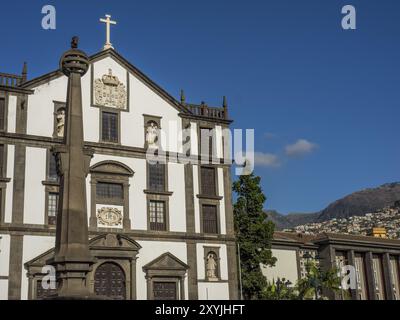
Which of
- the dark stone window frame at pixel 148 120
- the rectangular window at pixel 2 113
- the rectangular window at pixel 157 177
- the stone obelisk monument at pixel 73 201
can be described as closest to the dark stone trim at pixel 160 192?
the rectangular window at pixel 157 177

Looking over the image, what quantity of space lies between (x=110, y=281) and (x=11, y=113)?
9991 millimetres

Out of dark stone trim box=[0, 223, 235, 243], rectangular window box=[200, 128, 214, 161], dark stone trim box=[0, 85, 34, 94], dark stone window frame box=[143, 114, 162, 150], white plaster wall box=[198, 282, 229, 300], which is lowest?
white plaster wall box=[198, 282, 229, 300]

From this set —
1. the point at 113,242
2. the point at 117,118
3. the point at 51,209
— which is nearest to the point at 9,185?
the point at 51,209

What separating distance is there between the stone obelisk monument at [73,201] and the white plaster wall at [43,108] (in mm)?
13968

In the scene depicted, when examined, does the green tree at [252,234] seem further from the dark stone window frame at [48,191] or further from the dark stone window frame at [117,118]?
the dark stone window frame at [48,191]

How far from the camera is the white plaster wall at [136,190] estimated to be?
105 feet

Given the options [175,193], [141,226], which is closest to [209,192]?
[175,193]

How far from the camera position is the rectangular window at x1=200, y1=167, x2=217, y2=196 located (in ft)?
114

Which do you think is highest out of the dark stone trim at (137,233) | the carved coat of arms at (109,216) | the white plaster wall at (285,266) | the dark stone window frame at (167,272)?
the carved coat of arms at (109,216)

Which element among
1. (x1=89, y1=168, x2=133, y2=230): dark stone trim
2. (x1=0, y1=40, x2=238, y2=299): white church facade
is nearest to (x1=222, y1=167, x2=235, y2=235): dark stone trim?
(x1=0, y1=40, x2=238, y2=299): white church facade

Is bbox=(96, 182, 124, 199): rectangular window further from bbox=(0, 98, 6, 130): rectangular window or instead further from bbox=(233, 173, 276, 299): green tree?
bbox=(233, 173, 276, 299): green tree

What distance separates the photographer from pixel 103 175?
31.8 m

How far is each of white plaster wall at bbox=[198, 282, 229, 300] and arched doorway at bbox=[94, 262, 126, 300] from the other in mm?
4449

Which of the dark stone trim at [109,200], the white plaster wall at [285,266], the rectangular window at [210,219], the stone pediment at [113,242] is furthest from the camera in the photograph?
the white plaster wall at [285,266]
